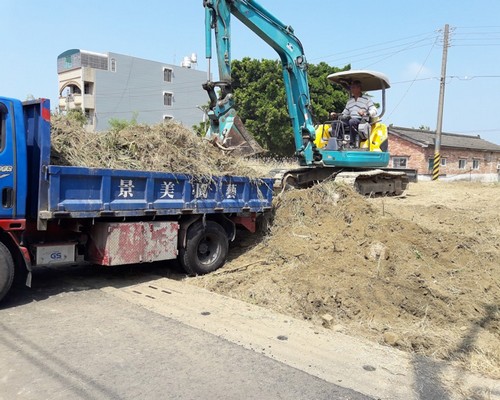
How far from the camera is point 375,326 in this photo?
594 cm

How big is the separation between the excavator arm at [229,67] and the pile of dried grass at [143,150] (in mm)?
956

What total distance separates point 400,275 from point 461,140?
37.9m

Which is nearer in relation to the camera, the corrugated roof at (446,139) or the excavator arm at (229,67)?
the excavator arm at (229,67)

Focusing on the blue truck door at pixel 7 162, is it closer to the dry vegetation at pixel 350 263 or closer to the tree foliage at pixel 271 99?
the dry vegetation at pixel 350 263

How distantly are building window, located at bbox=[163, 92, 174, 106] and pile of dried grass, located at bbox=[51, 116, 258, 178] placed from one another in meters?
43.6

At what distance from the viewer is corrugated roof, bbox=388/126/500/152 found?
34484 millimetres

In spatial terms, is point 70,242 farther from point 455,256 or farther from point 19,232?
point 455,256

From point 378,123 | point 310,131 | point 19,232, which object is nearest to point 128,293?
point 19,232

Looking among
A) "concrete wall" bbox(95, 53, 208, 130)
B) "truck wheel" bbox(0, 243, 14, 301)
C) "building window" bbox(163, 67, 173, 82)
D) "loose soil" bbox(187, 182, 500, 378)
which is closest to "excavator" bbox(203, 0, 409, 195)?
"loose soil" bbox(187, 182, 500, 378)

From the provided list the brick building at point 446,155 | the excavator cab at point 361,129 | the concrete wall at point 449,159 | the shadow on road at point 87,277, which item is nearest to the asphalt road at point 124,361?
the shadow on road at point 87,277

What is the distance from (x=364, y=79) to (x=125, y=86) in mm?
38128

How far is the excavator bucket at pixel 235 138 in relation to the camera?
9.57 meters

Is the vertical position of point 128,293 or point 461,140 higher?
point 461,140

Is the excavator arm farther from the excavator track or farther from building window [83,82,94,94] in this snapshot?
building window [83,82,94,94]
